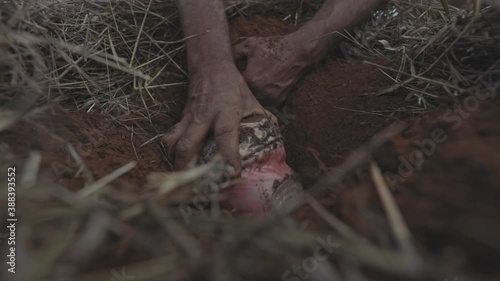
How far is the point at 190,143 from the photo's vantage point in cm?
152

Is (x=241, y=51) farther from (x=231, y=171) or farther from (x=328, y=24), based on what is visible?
(x=231, y=171)

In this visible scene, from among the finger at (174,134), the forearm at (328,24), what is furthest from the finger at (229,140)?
the forearm at (328,24)

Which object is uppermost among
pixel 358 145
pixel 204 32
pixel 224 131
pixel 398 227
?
pixel 398 227

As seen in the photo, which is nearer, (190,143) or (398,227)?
(398,227)

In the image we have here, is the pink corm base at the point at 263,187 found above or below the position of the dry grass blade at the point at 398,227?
below

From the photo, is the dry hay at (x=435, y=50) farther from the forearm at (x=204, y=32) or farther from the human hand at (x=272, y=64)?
the forearm at (x=204, y=32)

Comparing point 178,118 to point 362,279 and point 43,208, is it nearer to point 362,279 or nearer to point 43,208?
point 43,208

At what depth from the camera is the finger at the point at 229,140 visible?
4.79 feet

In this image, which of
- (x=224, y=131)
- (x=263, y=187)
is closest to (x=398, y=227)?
(x=263, y=187)

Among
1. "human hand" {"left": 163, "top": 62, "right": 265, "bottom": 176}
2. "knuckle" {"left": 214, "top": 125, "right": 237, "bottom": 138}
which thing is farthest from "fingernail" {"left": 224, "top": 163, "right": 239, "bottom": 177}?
"knuckle" {"left": 214, "top": 125, "right": 237, "bottom": 138}

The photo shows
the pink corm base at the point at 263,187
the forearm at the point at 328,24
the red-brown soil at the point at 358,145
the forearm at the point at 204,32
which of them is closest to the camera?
the red-brown soil at the point at 358,145

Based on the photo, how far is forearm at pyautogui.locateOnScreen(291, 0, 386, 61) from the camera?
1.88 m

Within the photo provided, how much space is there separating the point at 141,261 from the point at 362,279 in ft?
1.03

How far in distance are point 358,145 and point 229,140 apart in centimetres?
37
